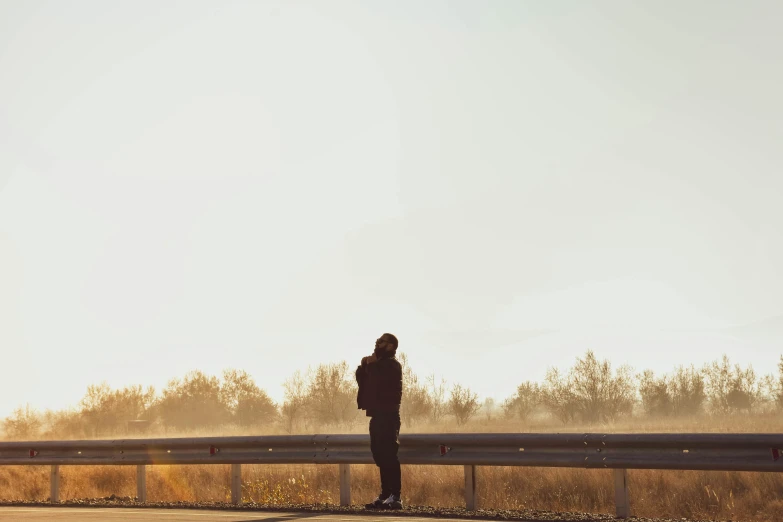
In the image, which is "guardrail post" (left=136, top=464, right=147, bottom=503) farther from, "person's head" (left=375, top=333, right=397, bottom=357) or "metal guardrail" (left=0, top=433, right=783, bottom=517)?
"person's head" (left=375, top=333, right=397, bottom=357)

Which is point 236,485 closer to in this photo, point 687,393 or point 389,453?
point 389,453

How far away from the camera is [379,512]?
1152 centimetres

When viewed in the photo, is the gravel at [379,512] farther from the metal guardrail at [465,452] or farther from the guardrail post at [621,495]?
the metal guardrail at [465,452]

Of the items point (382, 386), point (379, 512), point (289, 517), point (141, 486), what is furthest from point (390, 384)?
point (141, 486)

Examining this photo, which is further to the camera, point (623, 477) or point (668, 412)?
point (668, 412)

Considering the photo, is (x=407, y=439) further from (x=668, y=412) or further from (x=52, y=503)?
(x=668, y=412)

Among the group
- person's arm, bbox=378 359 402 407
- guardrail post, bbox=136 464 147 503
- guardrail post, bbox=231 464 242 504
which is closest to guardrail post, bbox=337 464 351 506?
person's arm, bbox=378 359 402 407

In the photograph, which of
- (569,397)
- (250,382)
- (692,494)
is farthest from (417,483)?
(250,382)

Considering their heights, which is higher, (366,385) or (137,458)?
(366,385)

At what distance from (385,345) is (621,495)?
11.5 ft

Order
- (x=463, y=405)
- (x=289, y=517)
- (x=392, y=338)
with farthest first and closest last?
1. (x=463, y=405)
2. (x=392, y=338)
3. (x=289, y=517)

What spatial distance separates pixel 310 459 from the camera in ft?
41.0

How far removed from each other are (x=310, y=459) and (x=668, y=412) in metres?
61.8

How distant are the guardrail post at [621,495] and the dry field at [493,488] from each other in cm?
238
